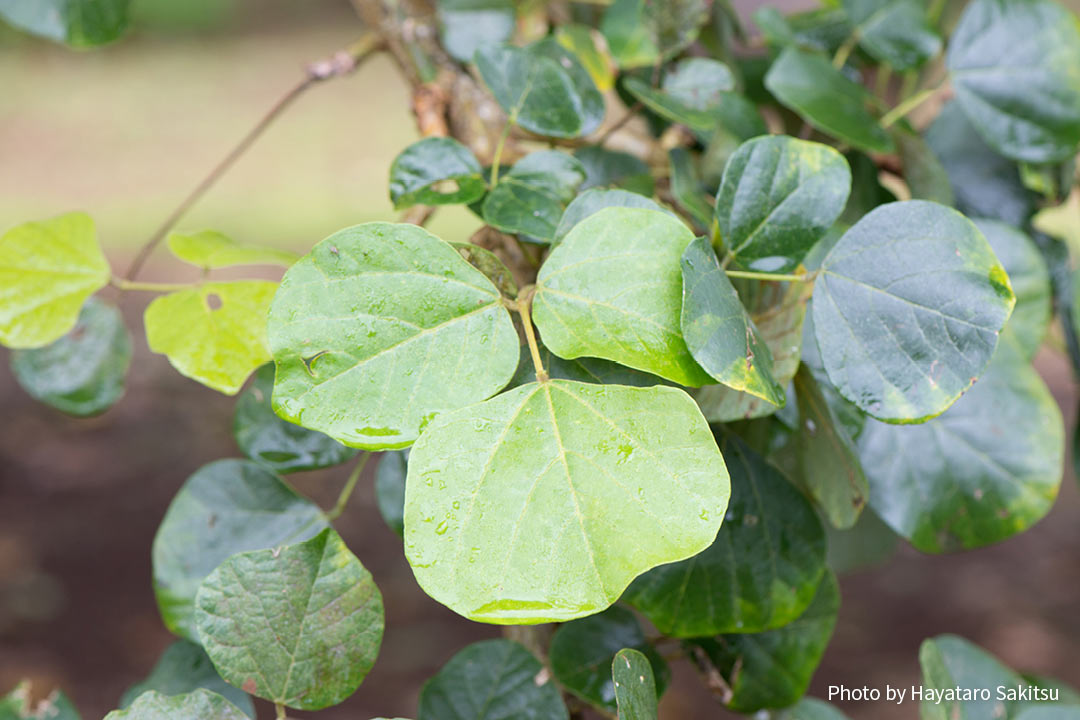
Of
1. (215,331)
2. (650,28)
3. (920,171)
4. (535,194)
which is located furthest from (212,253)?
(920,171)

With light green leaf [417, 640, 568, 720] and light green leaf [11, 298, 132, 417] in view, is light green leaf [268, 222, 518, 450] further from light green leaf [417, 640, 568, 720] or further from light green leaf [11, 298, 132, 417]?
light green leaf [11, 298, 132, 417]

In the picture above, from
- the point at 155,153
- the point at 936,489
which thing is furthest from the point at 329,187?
the point at 936,489

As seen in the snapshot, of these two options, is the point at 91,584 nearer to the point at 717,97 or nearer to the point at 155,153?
the point at 717,97

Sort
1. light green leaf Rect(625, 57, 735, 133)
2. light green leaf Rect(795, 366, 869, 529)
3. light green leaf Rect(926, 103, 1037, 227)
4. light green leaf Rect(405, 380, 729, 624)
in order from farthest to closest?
1. light green leaf Rect(926, 103, 1037, 227)
2. light green leaf Rect(625, 57, 735, 133)
3. light green leaf Rect(795, 366, 869, 529)
4. light green leaf Rect(405, 380, 729, 624)

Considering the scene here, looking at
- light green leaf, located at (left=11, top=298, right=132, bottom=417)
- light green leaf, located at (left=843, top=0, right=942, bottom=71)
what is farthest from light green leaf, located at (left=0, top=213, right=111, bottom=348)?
light green leaf, located at (left=843, top=0, right=942, bottom=71)

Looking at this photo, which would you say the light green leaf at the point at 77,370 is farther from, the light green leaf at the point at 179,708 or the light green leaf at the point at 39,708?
the light green leaf at the point at 179,708

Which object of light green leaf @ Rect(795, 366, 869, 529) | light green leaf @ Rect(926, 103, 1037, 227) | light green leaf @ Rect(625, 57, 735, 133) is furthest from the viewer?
light green leaf @ Rect(926, 103, 1037, 227)
